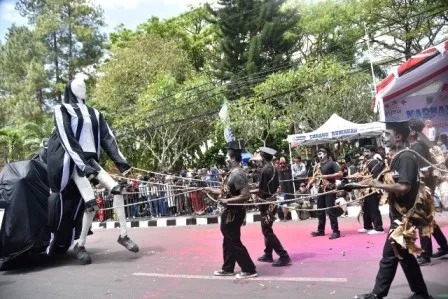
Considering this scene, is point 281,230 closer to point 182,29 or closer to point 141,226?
point 141,226

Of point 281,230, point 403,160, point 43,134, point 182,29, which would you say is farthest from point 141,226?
point 182,29

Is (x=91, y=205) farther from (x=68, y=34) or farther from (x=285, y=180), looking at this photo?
(x=285, y=180)

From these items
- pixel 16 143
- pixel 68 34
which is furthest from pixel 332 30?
pixel 68 34

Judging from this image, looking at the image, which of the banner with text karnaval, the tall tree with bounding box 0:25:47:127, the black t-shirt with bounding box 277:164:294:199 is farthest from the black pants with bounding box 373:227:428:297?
the black t-shirt with bounding box 277:164:294:199

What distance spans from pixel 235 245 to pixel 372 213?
365 centimetres

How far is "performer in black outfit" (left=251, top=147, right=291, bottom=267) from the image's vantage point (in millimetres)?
6094

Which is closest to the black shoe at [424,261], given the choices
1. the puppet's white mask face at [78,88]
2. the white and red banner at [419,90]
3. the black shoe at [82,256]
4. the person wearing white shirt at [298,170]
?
the black shoe at [82,256]

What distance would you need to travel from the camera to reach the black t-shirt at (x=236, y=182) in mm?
5418

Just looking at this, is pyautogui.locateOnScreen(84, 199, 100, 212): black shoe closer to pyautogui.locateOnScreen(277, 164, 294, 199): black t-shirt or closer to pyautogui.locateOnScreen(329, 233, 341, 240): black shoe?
pyautogui.locateOnScreen(329, 233, 341, 240): black shoe

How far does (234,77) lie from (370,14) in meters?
7.90

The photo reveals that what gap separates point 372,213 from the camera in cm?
827

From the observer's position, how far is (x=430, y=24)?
74.8ft

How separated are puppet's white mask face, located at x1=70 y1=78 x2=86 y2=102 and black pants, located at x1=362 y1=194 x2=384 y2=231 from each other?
4.68m

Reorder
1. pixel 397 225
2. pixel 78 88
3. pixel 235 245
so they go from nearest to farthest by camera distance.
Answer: pixel 397 225 → pixel 235 245 → pixel 78 88
